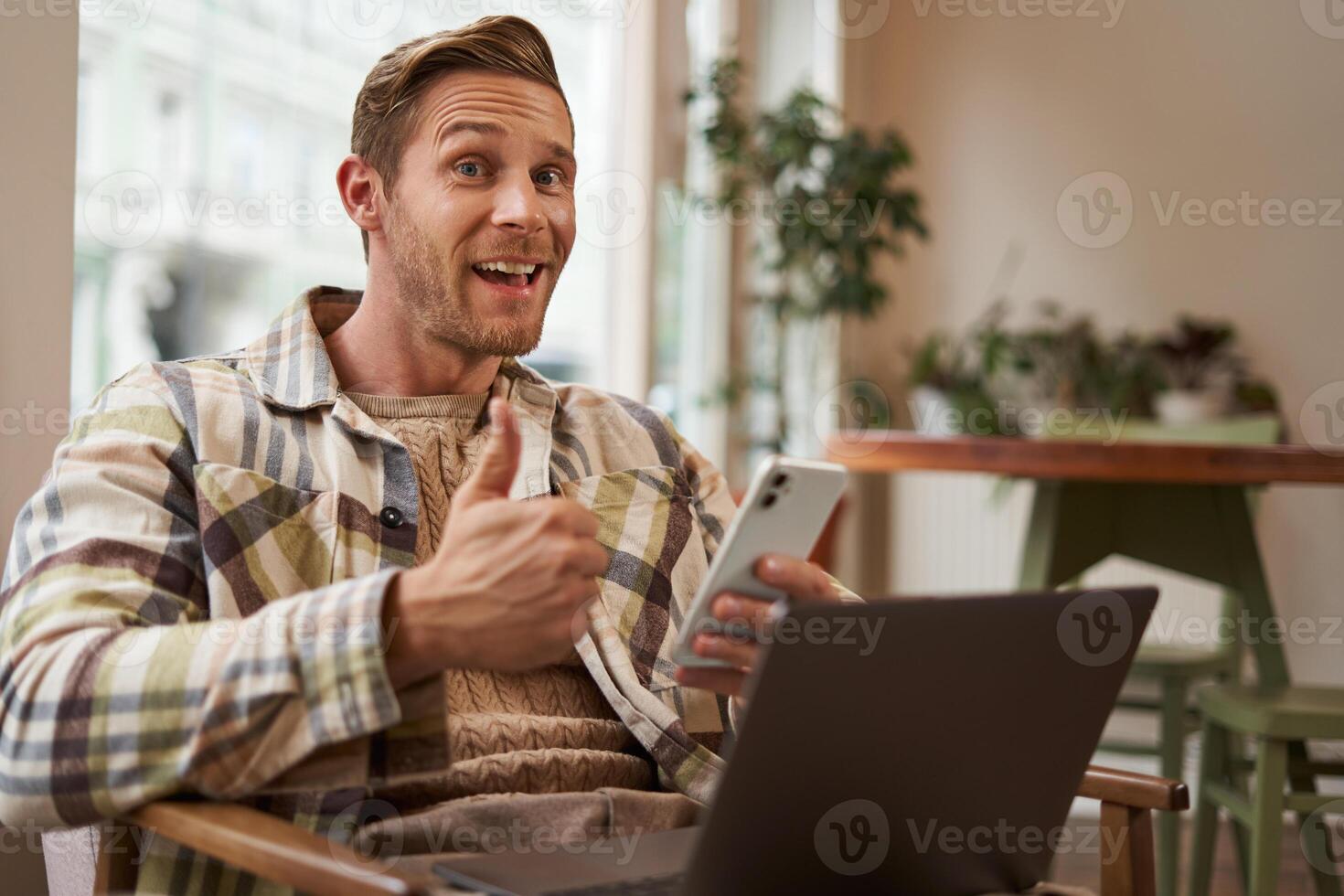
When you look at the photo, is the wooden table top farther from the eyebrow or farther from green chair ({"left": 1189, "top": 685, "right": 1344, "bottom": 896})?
the eyebrow

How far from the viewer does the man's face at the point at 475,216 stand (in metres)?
1.40

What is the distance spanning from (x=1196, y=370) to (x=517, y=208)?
138 inches

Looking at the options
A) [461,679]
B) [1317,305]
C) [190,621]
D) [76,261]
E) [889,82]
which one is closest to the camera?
[190,621]

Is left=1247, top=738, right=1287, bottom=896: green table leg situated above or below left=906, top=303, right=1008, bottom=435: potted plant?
below

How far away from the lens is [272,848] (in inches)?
34.7

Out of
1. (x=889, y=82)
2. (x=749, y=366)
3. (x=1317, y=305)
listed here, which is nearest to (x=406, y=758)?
(x=749, y=366)

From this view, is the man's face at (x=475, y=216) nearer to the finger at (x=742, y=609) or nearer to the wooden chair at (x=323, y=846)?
the finger at (x=742, y=609)

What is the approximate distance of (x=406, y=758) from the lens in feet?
3.36

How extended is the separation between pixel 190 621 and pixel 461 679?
270mm

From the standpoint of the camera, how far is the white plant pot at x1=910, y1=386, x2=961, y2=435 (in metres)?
4.51

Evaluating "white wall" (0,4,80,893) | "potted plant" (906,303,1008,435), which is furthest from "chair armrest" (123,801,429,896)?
"potted plant" (906,303,1008,435)

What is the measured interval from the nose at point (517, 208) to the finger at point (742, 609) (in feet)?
1.74

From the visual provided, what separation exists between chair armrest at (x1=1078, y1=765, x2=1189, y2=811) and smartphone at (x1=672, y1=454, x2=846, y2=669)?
373 mm

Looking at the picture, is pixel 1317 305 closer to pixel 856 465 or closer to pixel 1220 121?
pixel 1220 121
